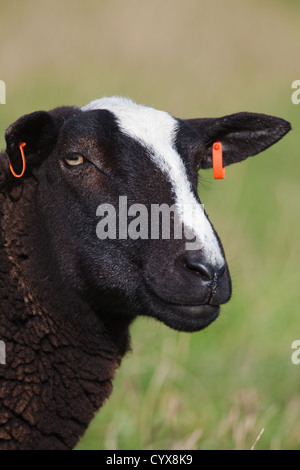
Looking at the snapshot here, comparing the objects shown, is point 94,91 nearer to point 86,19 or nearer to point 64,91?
point 64,91

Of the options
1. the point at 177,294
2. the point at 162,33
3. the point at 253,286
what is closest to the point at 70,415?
the point at 177,294

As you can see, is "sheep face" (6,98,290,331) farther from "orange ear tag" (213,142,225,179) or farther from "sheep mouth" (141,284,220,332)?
"orange ear tag" (213,142,225,179)

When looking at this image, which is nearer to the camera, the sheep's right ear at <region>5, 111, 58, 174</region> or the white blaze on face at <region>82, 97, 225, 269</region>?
the white blaze on face at <region>82, 97, 225, 269</region>

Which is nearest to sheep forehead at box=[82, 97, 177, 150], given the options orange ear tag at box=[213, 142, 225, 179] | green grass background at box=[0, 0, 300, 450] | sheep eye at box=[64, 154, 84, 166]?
sheep eye at box=[64, 154, 84, 166]

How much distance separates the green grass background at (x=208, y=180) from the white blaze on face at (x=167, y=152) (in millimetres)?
639

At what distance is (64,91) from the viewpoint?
1219cm

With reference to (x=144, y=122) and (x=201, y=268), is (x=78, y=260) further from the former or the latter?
(x=144, y=122)

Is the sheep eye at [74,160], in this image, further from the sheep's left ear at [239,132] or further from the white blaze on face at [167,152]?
the sheep's left ear at [239,132]

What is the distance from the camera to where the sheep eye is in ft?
12.0

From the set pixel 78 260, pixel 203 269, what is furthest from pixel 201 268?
pixel 78 260

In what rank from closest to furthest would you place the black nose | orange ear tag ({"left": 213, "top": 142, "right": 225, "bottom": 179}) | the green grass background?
the black nose < orange ear tag ({"left": 213, "top": 142, "right": 225, "bottom": 179}) < the green grass background

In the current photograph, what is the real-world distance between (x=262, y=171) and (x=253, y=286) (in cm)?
476

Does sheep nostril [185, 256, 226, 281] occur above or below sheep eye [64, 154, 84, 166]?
below

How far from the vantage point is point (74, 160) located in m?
3.68
